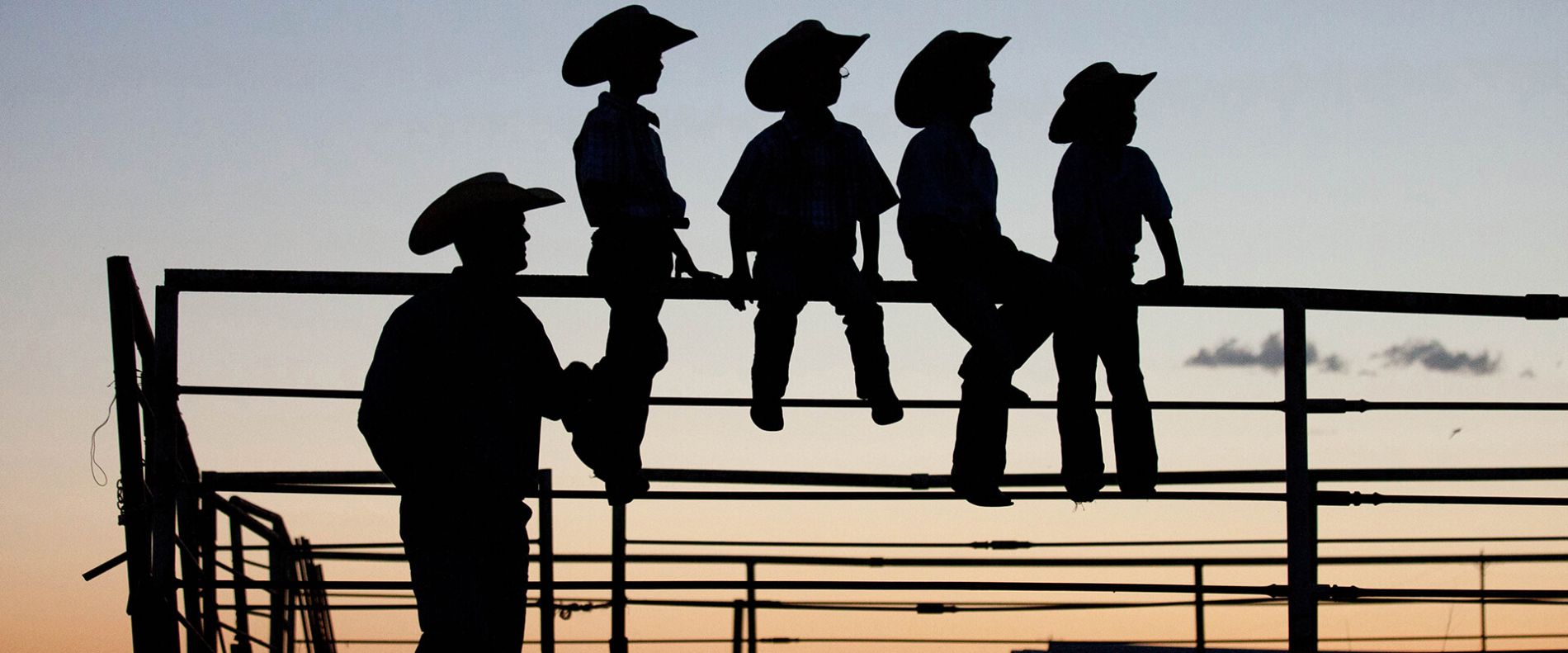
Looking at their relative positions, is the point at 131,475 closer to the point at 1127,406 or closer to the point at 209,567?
the point at 209,567

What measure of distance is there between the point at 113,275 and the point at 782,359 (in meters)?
1.93

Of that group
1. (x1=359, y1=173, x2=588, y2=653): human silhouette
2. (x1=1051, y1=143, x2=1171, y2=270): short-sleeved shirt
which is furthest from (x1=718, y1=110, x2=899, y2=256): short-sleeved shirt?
(x1=359, y1=173, x2=588, y2=653): human silhouette

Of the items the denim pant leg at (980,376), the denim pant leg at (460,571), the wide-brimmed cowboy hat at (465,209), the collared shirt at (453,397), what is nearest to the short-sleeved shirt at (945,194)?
the denim pant leg at (980,376)

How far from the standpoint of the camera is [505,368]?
5621 millimetres

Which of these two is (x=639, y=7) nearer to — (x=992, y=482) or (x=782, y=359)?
(x=782, y=359)

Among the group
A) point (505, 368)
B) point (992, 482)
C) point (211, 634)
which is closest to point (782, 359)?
point (992, 482)

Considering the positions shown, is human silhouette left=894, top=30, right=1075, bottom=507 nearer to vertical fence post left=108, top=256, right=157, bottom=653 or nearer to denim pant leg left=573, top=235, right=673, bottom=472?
denim pant leg left=573, top=235, right=673, bottom=472

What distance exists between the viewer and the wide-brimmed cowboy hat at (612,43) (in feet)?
22.7

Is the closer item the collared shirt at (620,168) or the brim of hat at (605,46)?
the collared shirt at (620,168)

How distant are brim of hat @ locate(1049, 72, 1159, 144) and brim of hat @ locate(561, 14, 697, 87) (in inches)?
52.5

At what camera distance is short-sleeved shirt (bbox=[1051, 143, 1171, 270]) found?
722cm

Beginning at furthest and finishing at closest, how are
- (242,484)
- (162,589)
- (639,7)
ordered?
1. (639,7)
2. (242,484)
3. (162,589)

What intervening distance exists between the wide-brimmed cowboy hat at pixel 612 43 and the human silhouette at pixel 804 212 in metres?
0.36

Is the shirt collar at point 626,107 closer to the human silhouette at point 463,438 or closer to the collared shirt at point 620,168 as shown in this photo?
the collared shirt at point 620,168
